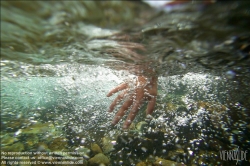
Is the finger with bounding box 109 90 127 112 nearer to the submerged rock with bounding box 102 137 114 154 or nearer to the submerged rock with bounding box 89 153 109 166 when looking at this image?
the submerged rock with bounding box 89 153 109 166

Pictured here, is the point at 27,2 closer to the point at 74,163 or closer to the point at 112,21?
the point at 112,21

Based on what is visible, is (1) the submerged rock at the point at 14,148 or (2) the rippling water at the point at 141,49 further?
(1) the submerged rock at the point at 14,148

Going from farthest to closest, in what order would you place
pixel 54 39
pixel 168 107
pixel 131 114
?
pixel 168 107, pixel 131 114, pixel 54 39

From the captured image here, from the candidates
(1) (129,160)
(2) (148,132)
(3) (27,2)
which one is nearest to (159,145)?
(2) (148,132)

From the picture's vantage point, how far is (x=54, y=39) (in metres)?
3.63

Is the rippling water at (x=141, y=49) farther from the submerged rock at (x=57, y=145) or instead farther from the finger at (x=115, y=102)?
the finger at (x=115, y=102)

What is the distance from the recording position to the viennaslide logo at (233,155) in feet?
20.4

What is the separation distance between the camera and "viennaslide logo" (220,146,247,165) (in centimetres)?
621

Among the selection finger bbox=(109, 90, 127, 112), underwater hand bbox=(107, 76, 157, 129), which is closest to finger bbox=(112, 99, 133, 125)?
underwater hand bbox=(107, 76, 157, 129)

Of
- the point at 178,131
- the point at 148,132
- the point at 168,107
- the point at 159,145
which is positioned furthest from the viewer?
the point at 168,107

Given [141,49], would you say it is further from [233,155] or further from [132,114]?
[233,155]

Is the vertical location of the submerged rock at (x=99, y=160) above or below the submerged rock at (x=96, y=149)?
below

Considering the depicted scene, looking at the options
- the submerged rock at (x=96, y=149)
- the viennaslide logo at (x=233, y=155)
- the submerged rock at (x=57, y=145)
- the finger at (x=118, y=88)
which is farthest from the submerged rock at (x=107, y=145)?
the viennaslide logo at (x=233, y=155)

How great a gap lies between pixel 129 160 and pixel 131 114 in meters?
2.66
